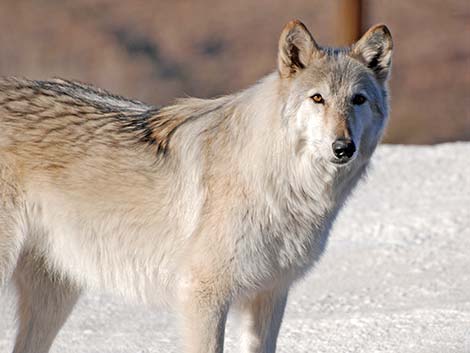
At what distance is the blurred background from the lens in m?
13.9

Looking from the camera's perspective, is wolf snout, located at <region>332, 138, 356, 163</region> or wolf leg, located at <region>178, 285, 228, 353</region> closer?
wolf snout, located at <region>332, 138, 356, 163</region>

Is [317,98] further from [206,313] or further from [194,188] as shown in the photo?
[206,313]

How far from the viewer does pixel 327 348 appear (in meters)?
6.51

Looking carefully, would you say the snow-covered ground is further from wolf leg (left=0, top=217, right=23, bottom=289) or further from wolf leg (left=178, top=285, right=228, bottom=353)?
wolf leg (left=178, top=285, right=228, bottom=353)

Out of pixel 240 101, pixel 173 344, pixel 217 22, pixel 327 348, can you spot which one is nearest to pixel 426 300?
pixel 327 348

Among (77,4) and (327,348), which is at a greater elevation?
(77,4)

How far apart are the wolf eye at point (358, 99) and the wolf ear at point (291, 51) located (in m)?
0.30

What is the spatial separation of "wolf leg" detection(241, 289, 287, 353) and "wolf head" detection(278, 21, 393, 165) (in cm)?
80

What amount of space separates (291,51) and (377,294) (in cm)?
261

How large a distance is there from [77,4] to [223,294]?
31.8 feet

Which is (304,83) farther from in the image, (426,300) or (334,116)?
(426,300)

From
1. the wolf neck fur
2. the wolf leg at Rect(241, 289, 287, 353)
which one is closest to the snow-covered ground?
the wolf leg at Rect(241, 289, 287, 353)

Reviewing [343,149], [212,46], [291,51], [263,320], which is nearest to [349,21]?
[212,46]

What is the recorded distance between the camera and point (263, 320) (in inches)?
Result: 225
